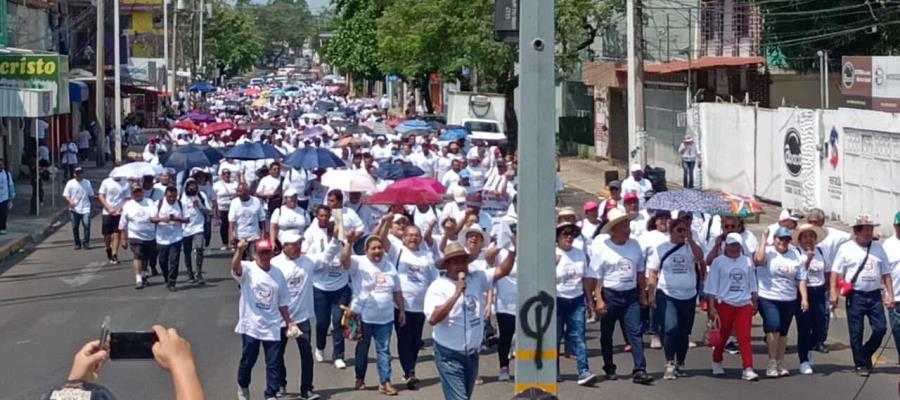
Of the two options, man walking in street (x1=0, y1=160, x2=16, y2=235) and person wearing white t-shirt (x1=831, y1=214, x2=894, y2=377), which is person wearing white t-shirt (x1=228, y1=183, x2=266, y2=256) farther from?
man walking in street (x1=0, y1=160, x2=16, y2=235)

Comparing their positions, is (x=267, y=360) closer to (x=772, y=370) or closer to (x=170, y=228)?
(x=772, y=370)

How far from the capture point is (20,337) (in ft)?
54.2

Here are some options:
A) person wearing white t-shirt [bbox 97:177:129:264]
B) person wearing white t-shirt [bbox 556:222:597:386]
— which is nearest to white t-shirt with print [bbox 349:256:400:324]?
person wearing white t-shirt [bbox 556:222:597:386]

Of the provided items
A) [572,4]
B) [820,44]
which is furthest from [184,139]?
[820,44]

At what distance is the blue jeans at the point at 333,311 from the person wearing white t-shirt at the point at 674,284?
3032mm

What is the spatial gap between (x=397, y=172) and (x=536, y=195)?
1425 cm

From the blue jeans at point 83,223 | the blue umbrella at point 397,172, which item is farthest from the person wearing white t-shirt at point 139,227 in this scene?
the blue jeans at point 83,223

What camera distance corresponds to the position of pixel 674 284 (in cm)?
1370

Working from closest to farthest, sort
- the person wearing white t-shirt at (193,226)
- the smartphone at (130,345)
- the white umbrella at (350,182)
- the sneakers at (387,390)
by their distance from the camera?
the smartphone at (130,345) < the sneakers at (387,390) < the white umbrella at (350,182) < the person wearing white t-shirt at (193,226)

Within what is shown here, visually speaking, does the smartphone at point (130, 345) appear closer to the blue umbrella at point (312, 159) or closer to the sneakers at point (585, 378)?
the sneakers at point (585, 378)

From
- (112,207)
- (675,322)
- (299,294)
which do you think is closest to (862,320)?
(675,322)

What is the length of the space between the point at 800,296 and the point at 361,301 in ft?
14.3

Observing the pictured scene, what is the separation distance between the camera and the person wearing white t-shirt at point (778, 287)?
13.8 m

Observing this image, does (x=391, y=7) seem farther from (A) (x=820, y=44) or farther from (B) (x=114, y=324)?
(B) (x=114, y=324)
